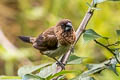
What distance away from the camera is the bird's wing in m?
1.89

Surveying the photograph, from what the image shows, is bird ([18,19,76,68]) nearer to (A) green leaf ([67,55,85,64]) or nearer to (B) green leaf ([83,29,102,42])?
(A) green leaf ([67,55,85,64])

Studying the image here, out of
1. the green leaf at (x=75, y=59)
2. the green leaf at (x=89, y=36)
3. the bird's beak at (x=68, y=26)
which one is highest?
the green leaf at (x=89, y=36)

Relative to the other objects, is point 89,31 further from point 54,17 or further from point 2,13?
point 2,13

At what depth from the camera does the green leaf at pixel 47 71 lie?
1186 millimetres

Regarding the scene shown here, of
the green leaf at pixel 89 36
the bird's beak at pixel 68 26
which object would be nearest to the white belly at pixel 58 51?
the bird's beak at pixel 68 26

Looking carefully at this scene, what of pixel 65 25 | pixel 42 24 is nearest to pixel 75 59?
pixel 65 25

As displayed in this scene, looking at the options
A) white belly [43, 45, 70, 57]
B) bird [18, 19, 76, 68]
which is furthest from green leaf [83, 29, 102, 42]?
bird [18, 19, 76, 68]

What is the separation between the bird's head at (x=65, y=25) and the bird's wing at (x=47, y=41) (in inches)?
2.4

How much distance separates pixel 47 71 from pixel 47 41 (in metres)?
0.71

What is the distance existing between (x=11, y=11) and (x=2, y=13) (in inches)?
4.6

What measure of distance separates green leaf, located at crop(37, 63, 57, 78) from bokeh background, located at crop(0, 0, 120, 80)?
0.50ft

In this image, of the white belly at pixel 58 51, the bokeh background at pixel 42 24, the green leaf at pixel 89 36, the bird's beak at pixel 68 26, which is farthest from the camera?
the bokeh background at pixel 42 24

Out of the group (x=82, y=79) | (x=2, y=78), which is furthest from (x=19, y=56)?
(x=82, y=79)

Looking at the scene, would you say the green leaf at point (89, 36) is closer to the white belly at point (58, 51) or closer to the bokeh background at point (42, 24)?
the bokeh background at point (42, 24)
